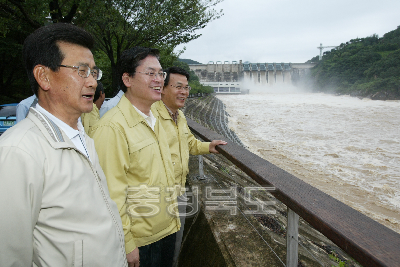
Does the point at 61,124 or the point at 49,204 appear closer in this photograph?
the point at 49,204

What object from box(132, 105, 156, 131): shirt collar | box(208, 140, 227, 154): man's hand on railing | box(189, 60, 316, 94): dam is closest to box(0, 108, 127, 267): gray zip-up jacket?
box(132, 105, 156, 131): shirt collar

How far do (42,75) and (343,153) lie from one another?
12642mm

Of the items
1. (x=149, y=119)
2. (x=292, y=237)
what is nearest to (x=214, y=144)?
(x=149, y=119)

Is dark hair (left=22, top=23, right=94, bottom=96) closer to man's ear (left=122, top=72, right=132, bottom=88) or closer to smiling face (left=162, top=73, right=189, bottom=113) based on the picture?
man's ear (left=122, top=72, right=132, bottom=88)

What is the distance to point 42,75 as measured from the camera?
110cm

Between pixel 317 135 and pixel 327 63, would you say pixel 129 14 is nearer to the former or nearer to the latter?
pixel 317 135

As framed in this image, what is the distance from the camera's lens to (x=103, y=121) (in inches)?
57.7

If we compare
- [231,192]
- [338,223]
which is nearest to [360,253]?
[338,223]

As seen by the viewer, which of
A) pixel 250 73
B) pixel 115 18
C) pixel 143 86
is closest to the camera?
pixel 143 86

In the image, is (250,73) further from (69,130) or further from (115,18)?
(69,130)

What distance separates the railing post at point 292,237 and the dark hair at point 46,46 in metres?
1.20

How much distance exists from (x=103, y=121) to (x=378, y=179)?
9.89 metres

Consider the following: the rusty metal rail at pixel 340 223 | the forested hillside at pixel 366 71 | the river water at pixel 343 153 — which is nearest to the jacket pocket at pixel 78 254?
the rusty metal rail at pixel 340 223

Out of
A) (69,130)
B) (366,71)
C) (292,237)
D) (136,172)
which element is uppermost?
(366,71)
